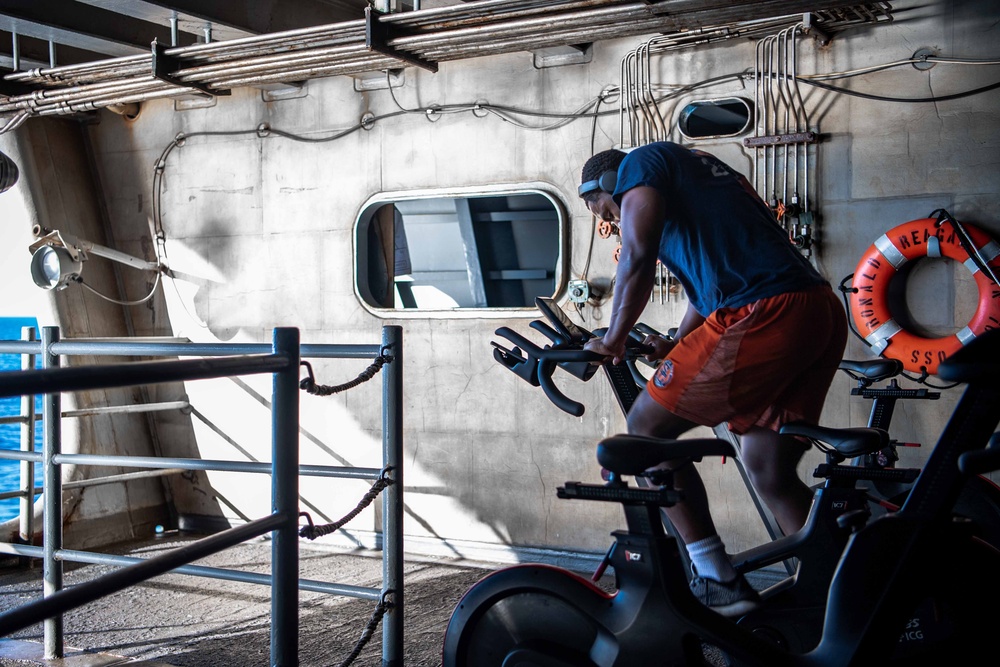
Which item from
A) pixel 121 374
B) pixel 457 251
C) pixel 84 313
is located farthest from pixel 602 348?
pixel 457 251

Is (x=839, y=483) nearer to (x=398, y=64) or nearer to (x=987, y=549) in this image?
(x=987, y=549)

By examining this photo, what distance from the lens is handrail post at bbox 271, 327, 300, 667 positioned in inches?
70.9

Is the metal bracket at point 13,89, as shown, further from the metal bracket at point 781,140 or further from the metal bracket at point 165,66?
the metal bracket at point 781,140

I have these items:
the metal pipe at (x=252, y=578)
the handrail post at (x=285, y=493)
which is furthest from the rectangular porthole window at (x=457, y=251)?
the handrail post at (x=285, y=493)

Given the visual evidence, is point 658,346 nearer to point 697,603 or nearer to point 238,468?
point 697,603

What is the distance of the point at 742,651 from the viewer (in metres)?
2.12

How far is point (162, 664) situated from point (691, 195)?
244 cm

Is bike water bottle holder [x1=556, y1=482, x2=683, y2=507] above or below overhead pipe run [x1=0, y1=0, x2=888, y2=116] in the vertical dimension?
below

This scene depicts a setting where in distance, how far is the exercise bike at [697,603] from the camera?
200 cm

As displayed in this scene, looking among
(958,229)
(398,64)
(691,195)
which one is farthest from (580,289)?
(691,195)

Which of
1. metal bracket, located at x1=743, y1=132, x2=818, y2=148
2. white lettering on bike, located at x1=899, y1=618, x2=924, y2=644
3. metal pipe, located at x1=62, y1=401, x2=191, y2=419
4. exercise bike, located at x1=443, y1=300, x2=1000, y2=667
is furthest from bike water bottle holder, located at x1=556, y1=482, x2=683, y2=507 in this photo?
metal pipe, located at x1=62, y1=401, x2=191, y2=419

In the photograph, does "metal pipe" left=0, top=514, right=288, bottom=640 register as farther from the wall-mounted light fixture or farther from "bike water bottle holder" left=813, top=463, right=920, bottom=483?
the wall-mounted light fixture

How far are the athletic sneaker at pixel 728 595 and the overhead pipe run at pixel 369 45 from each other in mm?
2255

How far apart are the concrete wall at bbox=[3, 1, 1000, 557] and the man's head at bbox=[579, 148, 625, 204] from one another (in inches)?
70.6
